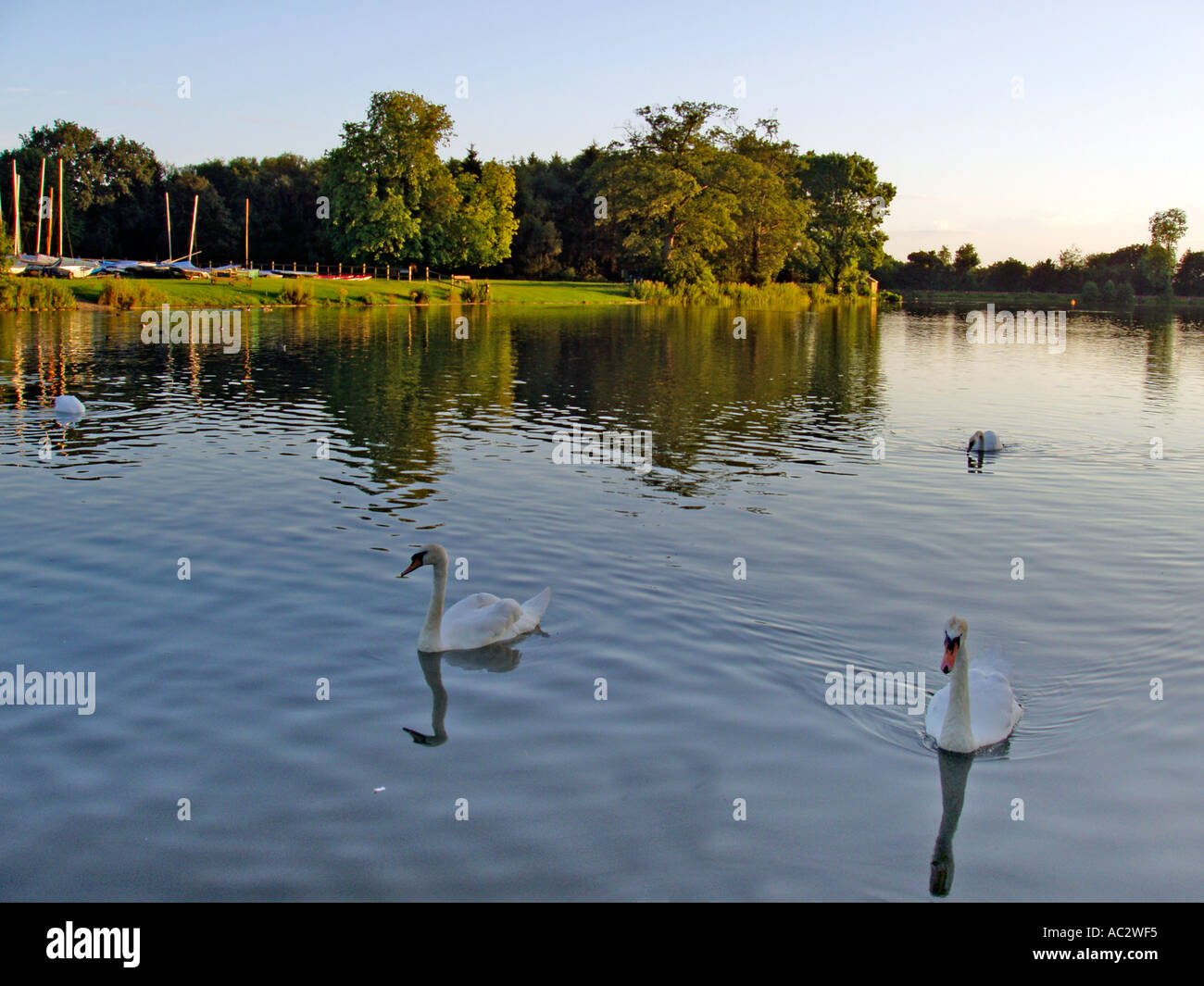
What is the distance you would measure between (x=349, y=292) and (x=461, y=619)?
75.6 m

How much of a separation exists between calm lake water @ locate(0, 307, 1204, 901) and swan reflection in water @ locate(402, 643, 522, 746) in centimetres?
5

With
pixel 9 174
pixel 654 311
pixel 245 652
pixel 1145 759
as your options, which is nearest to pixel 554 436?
pixel 245 652

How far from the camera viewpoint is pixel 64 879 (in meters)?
6.60

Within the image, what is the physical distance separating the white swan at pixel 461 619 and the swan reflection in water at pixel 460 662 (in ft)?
0.29

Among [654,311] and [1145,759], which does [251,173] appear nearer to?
[654,311]

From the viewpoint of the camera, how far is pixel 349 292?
81688mm

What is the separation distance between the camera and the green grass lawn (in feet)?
230

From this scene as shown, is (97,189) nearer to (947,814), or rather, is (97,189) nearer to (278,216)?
(278,216)

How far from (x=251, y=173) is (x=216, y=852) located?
402 ft

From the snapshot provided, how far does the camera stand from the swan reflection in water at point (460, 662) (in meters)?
9.63

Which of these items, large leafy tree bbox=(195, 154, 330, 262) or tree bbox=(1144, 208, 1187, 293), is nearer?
large leafy tree bbox=(195, 154, 330, 262)

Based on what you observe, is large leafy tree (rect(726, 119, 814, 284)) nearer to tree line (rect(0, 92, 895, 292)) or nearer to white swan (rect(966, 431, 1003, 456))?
tree line (rect(0, 92, 895, 292))

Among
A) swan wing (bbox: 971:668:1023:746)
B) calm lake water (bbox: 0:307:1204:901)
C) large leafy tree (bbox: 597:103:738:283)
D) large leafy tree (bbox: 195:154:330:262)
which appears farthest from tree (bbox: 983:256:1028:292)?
swan wing (bbox: 971:668:1023:746)

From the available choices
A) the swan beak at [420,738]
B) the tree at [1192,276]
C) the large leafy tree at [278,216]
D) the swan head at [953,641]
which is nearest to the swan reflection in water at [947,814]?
the swan head at [953,641]
